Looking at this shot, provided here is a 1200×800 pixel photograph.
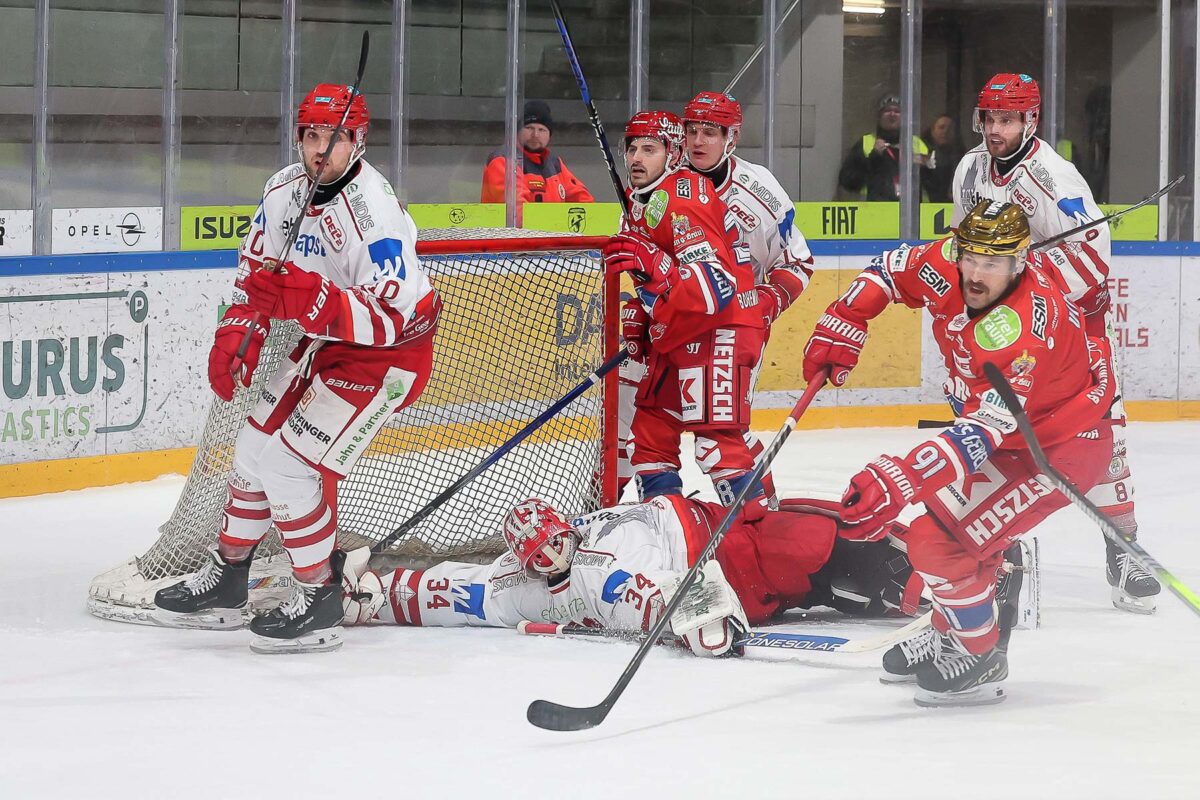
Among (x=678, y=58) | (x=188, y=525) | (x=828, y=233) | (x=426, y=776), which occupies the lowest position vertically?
(x=426, y=776)

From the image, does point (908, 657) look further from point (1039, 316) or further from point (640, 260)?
point (640, 260)

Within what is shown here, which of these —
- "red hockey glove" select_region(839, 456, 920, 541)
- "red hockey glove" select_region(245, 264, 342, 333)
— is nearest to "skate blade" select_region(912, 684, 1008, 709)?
"red hockey glove" select_region(839, 456, 920, 541)

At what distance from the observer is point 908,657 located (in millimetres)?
3348

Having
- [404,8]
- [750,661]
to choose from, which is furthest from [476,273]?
[404,8]

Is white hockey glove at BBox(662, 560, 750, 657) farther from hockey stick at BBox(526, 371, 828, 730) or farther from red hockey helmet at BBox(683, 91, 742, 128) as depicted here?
red hockey helmet at BBox(683, 91, 742, 128)

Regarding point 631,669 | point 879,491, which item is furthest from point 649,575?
point 879,491

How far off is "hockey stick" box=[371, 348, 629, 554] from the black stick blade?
1.32 m

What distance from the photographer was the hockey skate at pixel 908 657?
3.31 metres

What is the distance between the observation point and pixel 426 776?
2.73 meters

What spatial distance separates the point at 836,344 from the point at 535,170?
4136 millimetres

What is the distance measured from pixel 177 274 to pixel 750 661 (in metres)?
3.15

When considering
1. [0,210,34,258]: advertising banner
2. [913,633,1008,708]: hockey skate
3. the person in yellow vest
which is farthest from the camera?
the person in yellow vest

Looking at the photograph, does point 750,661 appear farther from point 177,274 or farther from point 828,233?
point 828,233

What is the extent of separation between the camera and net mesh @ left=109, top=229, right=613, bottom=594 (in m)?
4.43
